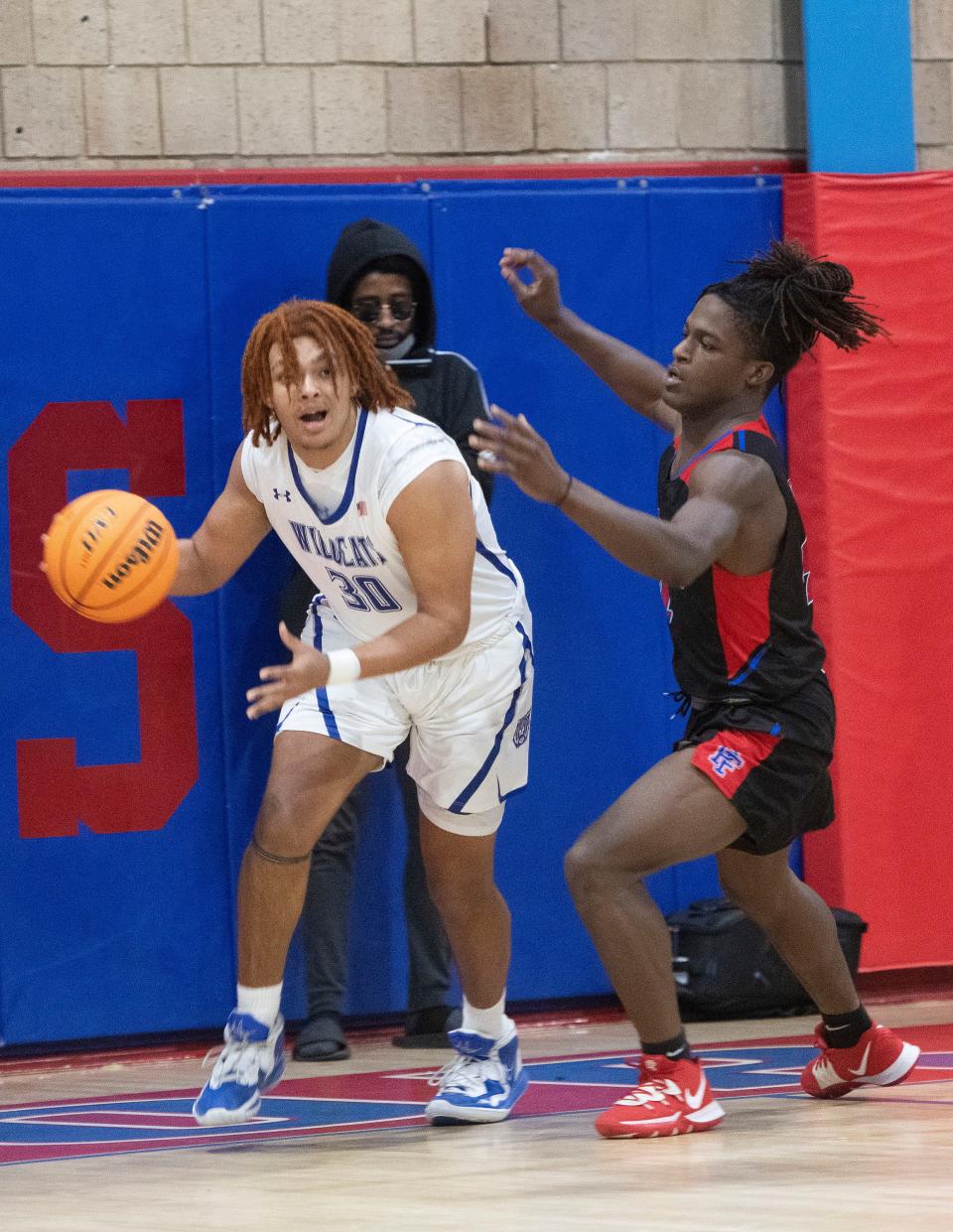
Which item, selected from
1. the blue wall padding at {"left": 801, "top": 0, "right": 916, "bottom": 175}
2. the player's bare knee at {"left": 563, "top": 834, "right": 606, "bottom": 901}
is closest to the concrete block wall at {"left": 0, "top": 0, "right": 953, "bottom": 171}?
the blue wall padding at {"left": 801, "top": 0, "right": 916, "bottom": 175}

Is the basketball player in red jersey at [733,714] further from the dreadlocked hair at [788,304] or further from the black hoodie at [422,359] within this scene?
the black hoodie at [422,359]

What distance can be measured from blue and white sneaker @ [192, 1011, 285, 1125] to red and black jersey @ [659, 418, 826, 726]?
1190 millimetres

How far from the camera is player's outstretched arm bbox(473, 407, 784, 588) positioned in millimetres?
3480

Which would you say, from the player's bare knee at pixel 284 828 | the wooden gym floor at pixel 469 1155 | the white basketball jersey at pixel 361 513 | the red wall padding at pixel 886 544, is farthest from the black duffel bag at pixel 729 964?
the player's bare knee at pixel 284 828

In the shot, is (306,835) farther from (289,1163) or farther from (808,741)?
(808,741)

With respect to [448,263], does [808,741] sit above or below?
below

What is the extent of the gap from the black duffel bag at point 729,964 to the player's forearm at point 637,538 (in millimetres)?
2150

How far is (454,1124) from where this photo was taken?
418 cm

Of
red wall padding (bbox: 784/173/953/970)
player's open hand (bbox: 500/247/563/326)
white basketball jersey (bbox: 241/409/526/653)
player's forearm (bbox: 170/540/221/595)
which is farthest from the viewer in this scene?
red wall padding (bbox: 784/173/953/970)

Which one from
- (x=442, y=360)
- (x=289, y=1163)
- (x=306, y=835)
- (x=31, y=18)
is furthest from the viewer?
(x=31, y=18)

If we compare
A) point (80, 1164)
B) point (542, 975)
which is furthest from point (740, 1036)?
point (80, 1164)

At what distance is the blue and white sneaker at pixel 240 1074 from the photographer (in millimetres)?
3861

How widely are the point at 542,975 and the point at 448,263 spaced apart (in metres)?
2.16

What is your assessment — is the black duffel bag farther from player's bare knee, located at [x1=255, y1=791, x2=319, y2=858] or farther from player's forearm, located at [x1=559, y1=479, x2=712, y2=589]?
player's forearm, located at [x1=559, y1=479, x2=712, y2=589]
